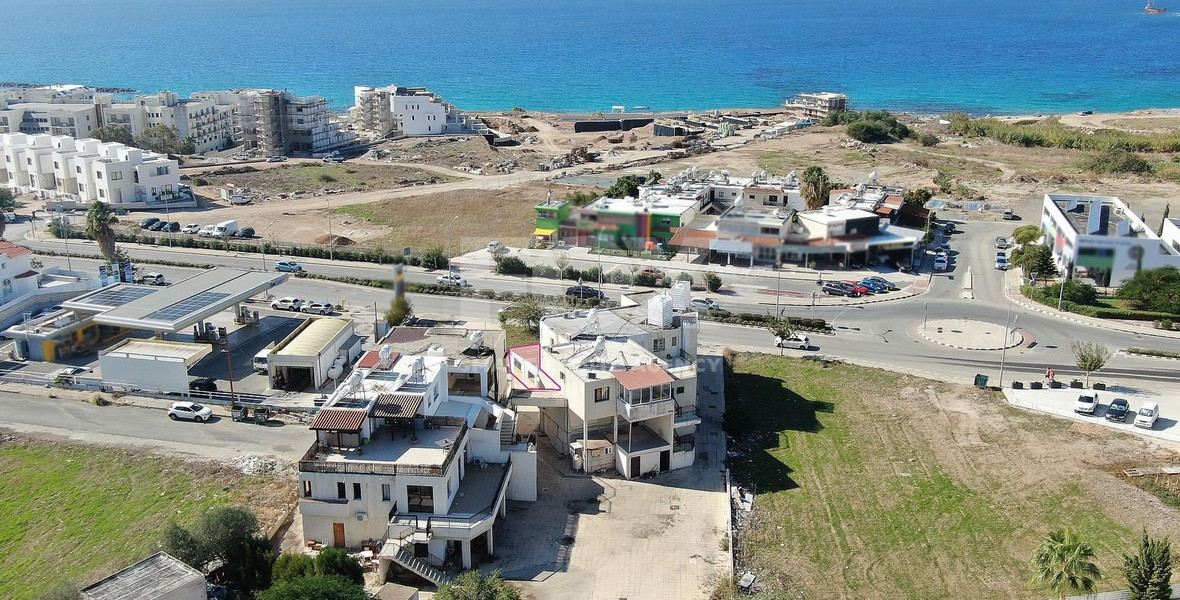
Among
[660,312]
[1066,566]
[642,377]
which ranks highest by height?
[660,312]

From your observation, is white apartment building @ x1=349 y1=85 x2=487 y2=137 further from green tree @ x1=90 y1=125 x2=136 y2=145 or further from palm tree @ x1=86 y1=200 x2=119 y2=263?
palm tree @ x1=86 y1=200 x2=119 y2=263

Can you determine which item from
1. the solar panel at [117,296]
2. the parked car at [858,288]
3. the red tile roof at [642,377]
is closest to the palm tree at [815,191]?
the parked car at [858,288]

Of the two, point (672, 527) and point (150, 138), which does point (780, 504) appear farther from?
point (150, 138)

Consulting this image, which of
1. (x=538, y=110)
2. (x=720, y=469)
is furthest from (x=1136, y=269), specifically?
(x=538, y=110)

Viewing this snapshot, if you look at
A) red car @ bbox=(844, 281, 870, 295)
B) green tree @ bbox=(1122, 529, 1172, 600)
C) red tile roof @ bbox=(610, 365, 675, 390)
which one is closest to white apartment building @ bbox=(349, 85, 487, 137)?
red car @ bbox=(844, 281, 870, 295)

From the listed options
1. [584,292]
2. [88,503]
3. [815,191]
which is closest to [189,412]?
[88,503]

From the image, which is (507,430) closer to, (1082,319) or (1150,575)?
(1150,575)

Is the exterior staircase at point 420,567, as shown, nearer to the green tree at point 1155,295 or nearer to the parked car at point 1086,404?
the parked car at point 1086,404
